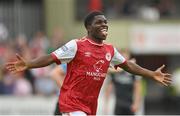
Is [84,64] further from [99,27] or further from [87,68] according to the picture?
[99,27]

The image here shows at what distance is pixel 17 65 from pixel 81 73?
0.83m

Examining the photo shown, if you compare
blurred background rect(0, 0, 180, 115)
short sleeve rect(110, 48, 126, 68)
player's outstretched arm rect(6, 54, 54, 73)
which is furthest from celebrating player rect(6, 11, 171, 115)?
blurred background rect(0, 0, 180, 115)

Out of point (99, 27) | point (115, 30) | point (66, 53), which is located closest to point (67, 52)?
point (66, 53)

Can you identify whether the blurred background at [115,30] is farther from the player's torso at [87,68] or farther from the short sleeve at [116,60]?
the player's torso at [87,68]

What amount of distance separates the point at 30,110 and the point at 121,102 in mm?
4150

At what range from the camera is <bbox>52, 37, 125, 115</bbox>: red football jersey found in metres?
10.1

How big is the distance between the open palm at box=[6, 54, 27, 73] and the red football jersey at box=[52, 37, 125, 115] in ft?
1.37

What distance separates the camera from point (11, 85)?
1998 cm

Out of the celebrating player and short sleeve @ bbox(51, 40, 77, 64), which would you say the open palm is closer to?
the celebrating player

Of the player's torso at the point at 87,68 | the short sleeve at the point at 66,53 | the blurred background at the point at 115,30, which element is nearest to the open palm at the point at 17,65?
the short sleeve at the point at 66,53

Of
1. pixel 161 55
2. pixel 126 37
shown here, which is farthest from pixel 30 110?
pixel 161 55

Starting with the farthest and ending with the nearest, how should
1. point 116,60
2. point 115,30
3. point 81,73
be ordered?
1. point 115,30
2. point 116,60
3. point 81,73

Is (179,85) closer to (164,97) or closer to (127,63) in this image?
(164,97)

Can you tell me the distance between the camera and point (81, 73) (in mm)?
10078
